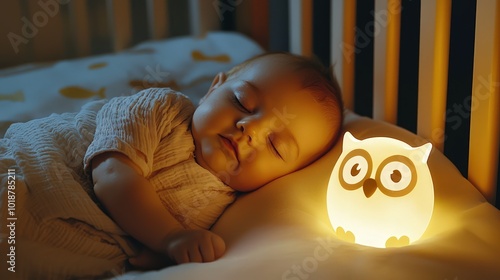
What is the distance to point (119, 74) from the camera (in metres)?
1.49

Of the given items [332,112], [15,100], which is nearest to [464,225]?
[332,112]

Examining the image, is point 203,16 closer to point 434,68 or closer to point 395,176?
point 434,68

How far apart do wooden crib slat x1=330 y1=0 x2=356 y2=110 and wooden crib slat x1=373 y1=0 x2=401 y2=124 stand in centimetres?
13

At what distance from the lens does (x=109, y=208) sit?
37.2 inches

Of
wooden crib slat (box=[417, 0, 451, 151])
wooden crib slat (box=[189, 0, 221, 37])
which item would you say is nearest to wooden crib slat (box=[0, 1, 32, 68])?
wooden crib slat (box=[189, 0, 221, 37])

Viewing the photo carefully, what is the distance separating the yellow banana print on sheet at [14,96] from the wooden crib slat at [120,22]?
15.2 inches

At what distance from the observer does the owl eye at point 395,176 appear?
81cm

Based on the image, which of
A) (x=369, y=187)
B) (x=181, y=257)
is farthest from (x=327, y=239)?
(x=181, y=257)

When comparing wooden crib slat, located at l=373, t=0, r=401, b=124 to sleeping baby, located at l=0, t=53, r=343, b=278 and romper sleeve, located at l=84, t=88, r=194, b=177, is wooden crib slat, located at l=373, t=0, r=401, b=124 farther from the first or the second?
romper sleeve, located at l=84, t=88, r=194, b=177

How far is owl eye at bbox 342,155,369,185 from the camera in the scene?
2.72ft

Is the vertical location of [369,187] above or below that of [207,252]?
above

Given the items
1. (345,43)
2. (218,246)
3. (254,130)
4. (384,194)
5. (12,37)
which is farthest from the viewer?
(12,37)

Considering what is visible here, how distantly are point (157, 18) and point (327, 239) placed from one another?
3.53 ft

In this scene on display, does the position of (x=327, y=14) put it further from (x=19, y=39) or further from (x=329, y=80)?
(x=19, y=39)
